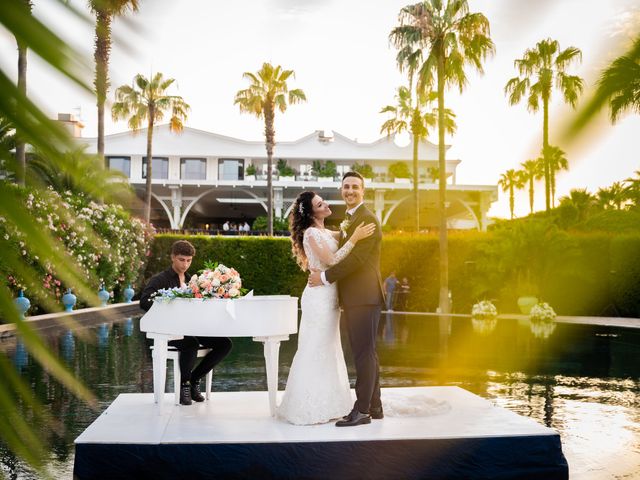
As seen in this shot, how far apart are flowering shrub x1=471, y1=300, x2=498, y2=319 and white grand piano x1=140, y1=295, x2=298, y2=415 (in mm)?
20352

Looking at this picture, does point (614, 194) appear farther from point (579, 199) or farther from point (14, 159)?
point (579, 199)

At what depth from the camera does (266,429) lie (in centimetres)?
595

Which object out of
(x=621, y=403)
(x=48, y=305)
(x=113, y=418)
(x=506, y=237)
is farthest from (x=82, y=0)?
(x=506, y=237)

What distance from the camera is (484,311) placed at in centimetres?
2603

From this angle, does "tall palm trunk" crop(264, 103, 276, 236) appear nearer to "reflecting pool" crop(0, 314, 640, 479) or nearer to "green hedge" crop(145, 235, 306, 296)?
"green hedge" crop(145, 235, 306, 296)

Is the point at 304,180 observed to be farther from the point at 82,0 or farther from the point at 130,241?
the point at 82,0

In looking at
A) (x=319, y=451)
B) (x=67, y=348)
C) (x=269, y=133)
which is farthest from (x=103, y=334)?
(x=269, y=133)

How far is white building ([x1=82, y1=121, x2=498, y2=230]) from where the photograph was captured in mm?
48625

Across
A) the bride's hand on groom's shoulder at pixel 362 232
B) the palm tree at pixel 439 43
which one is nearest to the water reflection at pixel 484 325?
the palm tree at pixel 439 43

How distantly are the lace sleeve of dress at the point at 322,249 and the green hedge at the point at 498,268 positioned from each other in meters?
21.9

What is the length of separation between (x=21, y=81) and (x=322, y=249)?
581 centimetres

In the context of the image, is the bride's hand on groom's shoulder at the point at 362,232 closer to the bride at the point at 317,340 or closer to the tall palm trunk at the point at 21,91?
the bride at the point at 317,340

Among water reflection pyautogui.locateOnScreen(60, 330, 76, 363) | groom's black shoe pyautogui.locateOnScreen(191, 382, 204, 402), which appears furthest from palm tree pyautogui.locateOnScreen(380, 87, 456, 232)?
groom's black shoe pyautogui.locateOnScreen(191, 382, 204, 402)

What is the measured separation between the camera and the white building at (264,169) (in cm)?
4862
